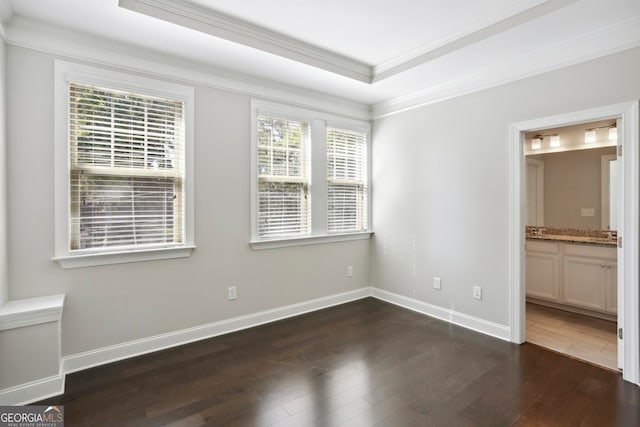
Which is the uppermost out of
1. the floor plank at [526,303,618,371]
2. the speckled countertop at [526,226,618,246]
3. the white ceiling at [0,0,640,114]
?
the white ceiling at [0,0,640,114]

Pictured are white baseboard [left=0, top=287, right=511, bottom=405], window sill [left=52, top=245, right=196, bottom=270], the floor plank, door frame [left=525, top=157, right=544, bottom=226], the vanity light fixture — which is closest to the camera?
white baseboard [left=0, top=287, right=511, bottom=405]

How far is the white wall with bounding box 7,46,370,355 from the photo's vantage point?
2.42 metres

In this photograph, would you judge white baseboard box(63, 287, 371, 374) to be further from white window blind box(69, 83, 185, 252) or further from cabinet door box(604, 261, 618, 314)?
cabinet door box(604, 261, 618, 314)

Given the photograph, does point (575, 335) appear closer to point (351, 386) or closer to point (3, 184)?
point (351, 386)

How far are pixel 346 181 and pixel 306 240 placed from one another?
1.00 meters

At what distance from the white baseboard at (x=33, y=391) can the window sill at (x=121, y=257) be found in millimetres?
795

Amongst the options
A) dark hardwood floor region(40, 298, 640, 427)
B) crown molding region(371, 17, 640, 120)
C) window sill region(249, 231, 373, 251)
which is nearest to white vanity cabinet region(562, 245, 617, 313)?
dark hardwood floor region(40, 298, 640, 427)

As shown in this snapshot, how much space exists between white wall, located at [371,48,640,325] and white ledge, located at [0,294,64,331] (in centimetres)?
346

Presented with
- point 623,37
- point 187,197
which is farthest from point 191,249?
point 623,37

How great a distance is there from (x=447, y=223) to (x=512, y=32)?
1.89 meters

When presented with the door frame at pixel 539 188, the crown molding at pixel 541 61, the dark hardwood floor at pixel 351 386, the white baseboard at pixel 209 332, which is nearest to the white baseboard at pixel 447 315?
the white baseboard at pixel 209 332

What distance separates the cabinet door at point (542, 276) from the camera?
13.4ft

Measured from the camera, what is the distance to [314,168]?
13.2 ft

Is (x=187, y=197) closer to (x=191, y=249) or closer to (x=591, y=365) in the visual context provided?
(x=191, y=249)
